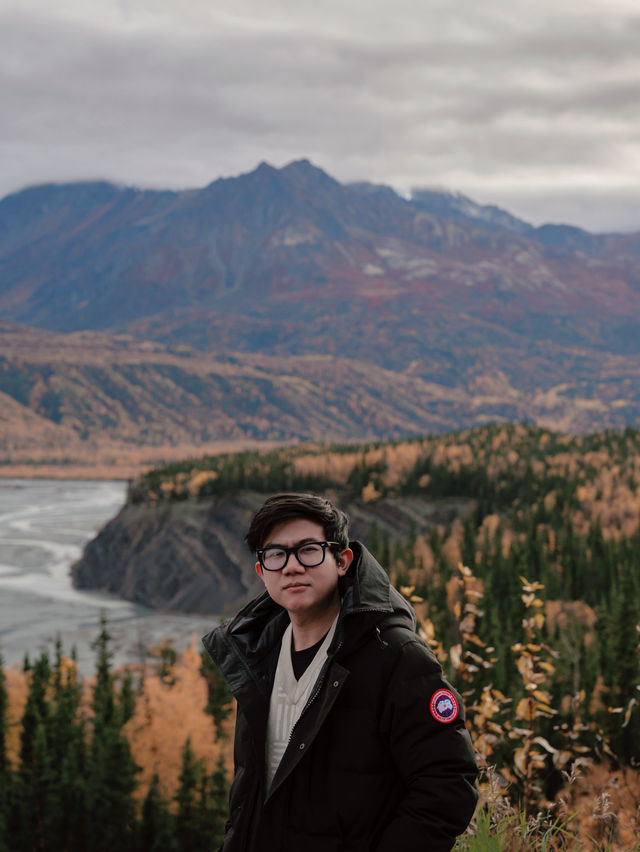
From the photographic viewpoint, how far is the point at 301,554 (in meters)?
5.80

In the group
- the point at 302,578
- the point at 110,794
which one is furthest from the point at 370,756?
the point at 110,794

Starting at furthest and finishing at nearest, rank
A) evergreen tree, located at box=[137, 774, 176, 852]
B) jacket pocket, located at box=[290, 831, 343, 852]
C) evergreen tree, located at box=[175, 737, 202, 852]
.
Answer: evergreen tree, located at box=[175, 737, 202, 852] → evergreen tree, located at box=[137, 774, 176, 852] → jacket pocket, located at box=[290, 831, 343, 852]

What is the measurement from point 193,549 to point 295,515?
115085 mm

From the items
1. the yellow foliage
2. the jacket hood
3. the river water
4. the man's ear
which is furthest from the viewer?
the river water

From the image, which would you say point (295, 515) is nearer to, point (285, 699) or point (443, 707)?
point (285, 699)

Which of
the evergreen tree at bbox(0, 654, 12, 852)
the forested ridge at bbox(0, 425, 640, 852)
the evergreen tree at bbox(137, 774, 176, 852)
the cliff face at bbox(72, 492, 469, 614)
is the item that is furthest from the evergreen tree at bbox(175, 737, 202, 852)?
the cliff face at bbox(72, 492, 469, 614)

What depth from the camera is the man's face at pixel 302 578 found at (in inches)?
227

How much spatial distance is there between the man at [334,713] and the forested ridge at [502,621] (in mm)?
2206

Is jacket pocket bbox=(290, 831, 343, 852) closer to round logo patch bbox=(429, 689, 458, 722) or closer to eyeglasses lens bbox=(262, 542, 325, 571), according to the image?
round logo patch bbox=(429, 689, 458, 722)

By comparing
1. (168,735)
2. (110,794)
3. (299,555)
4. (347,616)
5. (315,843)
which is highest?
(299,555)

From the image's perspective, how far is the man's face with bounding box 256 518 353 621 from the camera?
5.75m

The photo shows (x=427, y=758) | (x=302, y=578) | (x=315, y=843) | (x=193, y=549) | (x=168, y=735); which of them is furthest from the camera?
(x=193, y=549)

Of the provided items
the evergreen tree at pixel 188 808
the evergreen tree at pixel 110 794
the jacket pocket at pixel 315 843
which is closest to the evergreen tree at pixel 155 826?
the evergreen tree at pixel 188 808

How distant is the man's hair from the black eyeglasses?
8 cm
